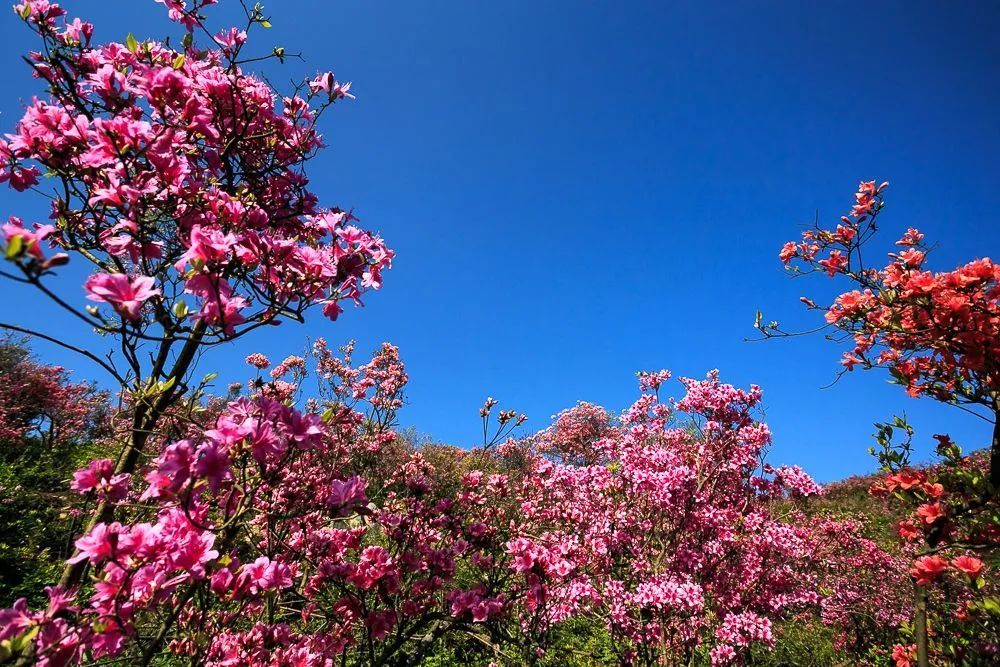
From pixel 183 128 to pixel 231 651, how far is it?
2.82 m

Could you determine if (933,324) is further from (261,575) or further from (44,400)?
(44,400)

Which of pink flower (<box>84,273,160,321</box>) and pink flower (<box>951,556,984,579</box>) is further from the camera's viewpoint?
pink flower (<box>951,556,984,579</box>)

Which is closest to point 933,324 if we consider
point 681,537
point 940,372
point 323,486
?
point 940,372

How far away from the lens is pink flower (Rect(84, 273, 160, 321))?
1.50 meters

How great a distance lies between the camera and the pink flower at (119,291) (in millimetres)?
1499

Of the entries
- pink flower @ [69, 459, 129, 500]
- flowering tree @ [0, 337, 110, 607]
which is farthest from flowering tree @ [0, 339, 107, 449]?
pink flower @ [69, 459, 129, 500]

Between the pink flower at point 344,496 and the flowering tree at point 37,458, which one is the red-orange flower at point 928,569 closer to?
the pink flower at point 344,496

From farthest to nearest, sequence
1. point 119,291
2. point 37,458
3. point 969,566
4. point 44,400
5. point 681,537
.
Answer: point 44,400
point 37,458
point 681,537
point 969,566
point 119,291

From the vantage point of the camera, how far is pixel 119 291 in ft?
5.10

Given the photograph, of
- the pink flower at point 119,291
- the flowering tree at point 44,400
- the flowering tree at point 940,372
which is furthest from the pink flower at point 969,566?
the flowering tree at point 44,400

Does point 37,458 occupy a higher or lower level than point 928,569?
higher

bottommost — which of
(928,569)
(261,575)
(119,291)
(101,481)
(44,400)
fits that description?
(261,575)

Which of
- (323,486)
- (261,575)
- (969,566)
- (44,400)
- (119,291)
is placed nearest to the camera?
(119,291)

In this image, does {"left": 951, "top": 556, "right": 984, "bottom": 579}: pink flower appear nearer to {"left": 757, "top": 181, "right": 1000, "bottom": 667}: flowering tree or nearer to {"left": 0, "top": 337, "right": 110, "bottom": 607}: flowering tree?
{"left": 757, "top": 181, "right": 1000, "bottom": 667}: flowering tree
